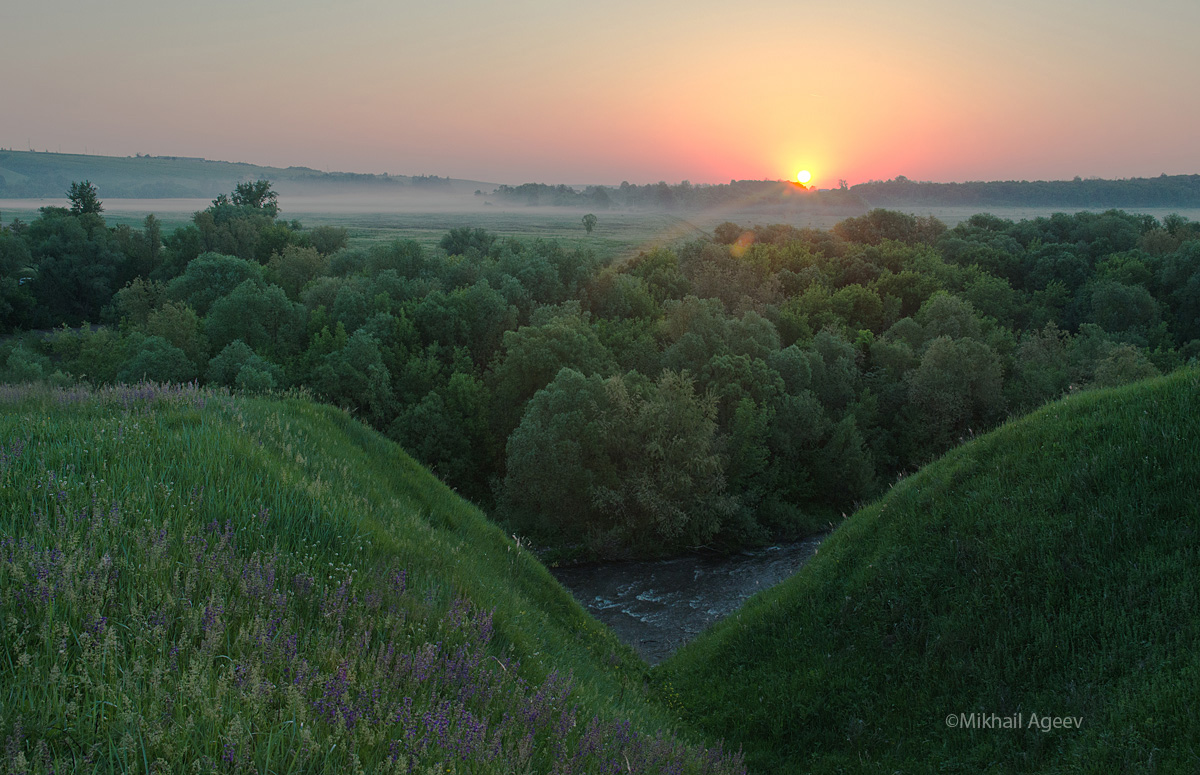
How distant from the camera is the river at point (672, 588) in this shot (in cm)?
3020

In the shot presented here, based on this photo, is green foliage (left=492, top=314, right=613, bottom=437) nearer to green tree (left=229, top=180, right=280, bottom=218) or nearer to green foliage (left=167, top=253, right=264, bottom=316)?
green foliage (left=167, top=253, right=264, bottom=316)

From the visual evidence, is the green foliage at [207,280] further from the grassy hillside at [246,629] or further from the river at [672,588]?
the grassy hillside at [246,629]

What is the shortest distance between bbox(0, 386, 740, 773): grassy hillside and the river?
18773 millimetres

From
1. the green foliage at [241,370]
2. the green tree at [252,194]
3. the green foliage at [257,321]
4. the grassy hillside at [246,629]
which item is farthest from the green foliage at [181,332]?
the green tree at [252,194]

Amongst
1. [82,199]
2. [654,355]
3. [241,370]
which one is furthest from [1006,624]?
[82,199]

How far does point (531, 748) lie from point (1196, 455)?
1436cm

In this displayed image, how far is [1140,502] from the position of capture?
1280cm

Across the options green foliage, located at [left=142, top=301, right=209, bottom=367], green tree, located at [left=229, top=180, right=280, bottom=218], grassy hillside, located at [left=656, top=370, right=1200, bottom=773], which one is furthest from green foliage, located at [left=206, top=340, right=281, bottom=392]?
green tree, located at [left=229, top=180, right=280, bottom=218]

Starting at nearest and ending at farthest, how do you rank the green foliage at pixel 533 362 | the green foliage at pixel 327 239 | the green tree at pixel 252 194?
the green foliage at pixel 533 362 < the green foliage at pixel 327 239 < the green tree at pixel 252 194

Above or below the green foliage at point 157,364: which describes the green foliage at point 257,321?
above

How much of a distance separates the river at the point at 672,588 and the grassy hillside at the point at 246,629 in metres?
18.8

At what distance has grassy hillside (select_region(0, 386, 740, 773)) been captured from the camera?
15.1 ft

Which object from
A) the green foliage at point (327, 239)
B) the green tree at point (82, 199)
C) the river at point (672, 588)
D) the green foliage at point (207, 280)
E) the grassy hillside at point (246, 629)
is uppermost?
the green tree at point (82, 199)

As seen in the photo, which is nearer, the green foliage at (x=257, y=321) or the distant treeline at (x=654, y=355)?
the distant treeline at (x=654, y=355)
